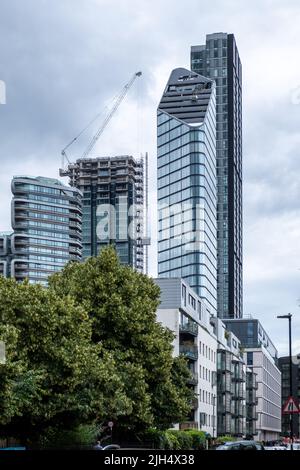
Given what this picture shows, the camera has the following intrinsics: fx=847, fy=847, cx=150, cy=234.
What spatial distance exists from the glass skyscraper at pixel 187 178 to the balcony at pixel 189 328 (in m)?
45.9

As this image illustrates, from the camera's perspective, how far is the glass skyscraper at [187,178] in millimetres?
163175

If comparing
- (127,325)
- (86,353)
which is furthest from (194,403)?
(86,353)

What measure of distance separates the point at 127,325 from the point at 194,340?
5562 cm

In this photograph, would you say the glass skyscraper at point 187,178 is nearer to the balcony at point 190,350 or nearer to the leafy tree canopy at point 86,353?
the balcony at point 190,350

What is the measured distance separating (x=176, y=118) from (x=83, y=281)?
410ft

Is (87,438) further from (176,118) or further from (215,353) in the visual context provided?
(176,118)

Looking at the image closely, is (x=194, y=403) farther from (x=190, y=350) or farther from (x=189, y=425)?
(x=190, y=350)

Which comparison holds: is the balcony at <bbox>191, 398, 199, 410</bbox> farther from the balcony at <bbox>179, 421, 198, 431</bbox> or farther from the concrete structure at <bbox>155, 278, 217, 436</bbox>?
the balcony at <bbox>179, 421, 198, 431</bbox>

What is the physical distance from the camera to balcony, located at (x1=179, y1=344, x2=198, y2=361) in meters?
101

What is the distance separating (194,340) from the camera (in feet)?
352

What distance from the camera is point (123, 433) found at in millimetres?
56031

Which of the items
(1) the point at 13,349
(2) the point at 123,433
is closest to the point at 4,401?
(1) the point at 13,349
